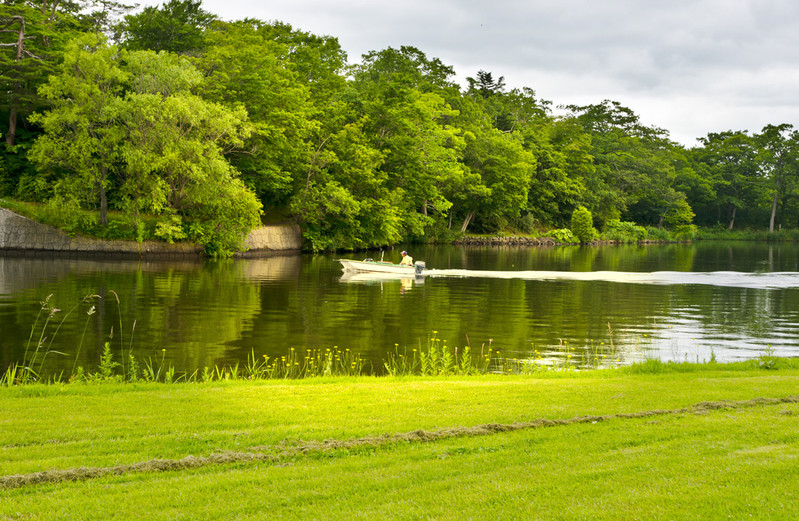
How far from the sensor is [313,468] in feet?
22.8

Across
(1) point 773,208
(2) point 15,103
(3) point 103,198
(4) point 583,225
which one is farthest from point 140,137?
(1) point 773,208

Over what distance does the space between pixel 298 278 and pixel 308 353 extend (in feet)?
65.9

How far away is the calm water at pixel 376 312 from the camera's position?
18734 millimetres

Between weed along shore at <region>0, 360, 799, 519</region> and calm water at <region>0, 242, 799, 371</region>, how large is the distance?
6082 millimetres

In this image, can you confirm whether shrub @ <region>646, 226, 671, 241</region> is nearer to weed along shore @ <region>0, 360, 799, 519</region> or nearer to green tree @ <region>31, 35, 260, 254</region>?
green tree @ <region>31, 35, 260, 254</region>

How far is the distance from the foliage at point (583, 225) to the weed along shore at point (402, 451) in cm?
8766

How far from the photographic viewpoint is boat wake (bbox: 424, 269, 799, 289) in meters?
39.2

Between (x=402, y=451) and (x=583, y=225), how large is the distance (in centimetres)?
9332

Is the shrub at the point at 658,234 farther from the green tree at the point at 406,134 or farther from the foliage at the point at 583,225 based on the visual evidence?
the green tree at the point at 406,134

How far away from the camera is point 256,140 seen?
183 feet

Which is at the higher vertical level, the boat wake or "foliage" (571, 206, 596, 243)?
"foliage" (571, 206, 596, 243)

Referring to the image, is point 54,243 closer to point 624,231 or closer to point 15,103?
point 15,103

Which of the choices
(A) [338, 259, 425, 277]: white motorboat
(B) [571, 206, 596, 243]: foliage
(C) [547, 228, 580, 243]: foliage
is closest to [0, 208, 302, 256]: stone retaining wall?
Answer: (A) [338, 259, 425, 277]: white motorboat

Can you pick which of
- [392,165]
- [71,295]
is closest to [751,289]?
[71,295]
